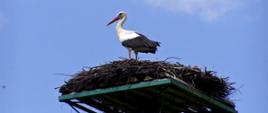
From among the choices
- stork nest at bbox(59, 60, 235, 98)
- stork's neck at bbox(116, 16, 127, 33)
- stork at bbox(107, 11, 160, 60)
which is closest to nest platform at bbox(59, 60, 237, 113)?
stork nest at bbox(59, 60, 235, 98)

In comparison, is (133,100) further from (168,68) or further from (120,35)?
(120,35)

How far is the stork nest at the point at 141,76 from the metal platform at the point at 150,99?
0.13 m

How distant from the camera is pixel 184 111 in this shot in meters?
11.0

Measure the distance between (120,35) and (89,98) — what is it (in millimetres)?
2938

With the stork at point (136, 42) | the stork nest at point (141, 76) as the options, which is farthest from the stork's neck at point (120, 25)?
the stork nest at point (141, 76)

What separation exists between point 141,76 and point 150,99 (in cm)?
48

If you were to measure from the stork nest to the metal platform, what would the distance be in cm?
13

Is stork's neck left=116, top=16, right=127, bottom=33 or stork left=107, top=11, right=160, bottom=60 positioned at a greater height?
stork's neck left=116, top=16, right=127, bottom=33

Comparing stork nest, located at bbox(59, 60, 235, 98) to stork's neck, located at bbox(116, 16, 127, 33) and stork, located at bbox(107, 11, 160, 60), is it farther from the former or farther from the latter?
stork's neck, located at bbox(116, 16, 127, 33)

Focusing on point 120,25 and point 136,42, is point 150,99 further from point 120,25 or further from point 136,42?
point 120,25

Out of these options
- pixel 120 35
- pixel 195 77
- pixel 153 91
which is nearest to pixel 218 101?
pixel 195 77

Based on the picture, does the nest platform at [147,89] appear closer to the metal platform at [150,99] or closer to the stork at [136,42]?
the metal platform at [150,99]

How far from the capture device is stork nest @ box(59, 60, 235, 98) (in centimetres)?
1010

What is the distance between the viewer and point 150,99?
1042cm
